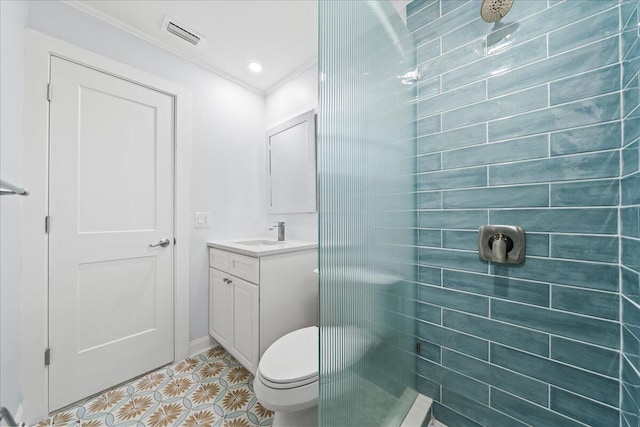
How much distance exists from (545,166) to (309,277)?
1.37m

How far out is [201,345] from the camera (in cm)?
184

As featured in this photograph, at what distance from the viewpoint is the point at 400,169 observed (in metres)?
1.07

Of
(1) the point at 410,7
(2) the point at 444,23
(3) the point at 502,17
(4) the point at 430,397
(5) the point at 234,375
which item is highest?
(1) the point at 410,7

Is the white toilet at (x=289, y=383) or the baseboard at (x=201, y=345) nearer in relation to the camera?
the white toilet at (x=289, y=383)

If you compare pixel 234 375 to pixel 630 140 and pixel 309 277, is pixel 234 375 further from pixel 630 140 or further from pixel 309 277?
pixel 630 140

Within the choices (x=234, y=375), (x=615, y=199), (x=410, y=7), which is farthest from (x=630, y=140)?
(x=234, y=375)

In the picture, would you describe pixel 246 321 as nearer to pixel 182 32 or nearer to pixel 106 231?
pixel 106 231

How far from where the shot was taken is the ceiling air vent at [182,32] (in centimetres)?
153

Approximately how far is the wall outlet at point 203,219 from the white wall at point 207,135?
33 millimetres

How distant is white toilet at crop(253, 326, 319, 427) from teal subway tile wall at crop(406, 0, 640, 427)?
0.57 m

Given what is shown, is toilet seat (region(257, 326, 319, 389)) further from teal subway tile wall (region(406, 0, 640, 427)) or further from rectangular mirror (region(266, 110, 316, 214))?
rectangular mirror (region(266, 110, 316, 214))

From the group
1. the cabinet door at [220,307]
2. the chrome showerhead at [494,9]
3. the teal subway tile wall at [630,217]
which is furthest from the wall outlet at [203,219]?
the teal subway tile wall at [630,217]

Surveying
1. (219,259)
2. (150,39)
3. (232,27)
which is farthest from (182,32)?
(219,259)

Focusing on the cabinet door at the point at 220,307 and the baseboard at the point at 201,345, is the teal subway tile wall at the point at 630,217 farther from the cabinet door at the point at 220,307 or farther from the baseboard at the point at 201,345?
the baseboard at the point at 201,345
